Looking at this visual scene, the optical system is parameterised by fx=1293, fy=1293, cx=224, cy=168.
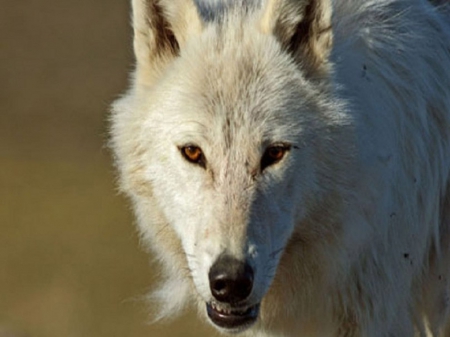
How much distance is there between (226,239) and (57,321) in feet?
27.9

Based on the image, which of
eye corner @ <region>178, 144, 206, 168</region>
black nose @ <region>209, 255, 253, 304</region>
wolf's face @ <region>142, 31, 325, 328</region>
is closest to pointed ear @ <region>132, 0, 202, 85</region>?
wolf's face @ <region>142, 31, 325, 328</region>

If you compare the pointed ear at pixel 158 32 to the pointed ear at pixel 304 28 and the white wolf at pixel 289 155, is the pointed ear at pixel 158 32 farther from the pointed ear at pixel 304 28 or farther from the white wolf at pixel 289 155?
the pointed ear at pixel 304 28

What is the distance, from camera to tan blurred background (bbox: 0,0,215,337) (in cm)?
1386

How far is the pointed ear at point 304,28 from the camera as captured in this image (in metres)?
5.79

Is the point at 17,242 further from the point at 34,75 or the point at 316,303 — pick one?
the point at 316,303

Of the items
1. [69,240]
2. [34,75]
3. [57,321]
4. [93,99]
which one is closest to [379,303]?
[57,321]

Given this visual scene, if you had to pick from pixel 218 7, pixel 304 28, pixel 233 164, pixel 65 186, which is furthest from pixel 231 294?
pixel 65 186

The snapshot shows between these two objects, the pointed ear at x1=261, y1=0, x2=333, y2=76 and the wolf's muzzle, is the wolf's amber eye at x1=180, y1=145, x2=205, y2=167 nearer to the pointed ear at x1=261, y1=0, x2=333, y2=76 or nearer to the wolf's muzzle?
the wolf's muzzle

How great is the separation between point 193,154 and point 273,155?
35 centimetres

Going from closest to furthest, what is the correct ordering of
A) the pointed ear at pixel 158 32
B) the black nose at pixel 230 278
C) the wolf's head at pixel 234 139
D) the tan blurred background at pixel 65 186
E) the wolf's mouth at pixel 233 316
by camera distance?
the black nose at pixel 230 278 → the wolf's head at pixel 234 139 → the wolf's mouth at pixel 233 316 → the pointed ear at pixel 158 32 → the tan blurred background at pixel 65 186

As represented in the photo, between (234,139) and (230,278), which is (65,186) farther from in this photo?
(230,278)

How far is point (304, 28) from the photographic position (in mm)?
5902

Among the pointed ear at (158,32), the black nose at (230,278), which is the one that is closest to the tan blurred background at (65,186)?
the pointed ear at (158,32)

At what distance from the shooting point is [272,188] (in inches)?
219
